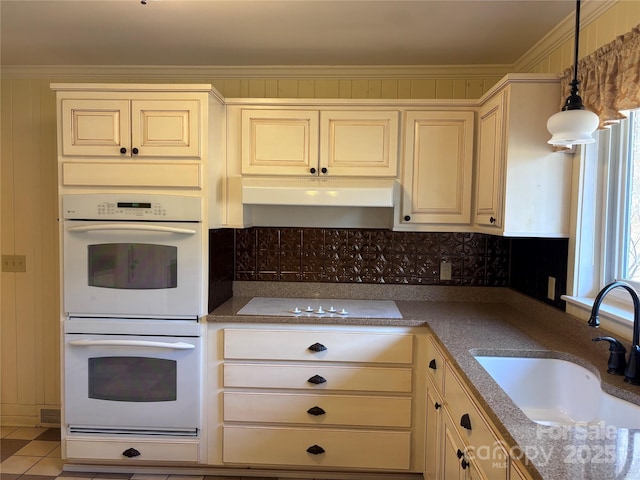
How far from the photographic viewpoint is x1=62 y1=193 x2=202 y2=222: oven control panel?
2.05 metres

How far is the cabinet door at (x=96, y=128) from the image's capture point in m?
2.08

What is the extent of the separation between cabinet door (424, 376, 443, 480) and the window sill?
72 cm

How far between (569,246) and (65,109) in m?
2.58

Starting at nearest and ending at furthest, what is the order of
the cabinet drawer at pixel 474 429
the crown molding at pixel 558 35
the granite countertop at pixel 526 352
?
the granite countertop at pixel 526 352, the cabinet drawer at pixel 474 429, the crown molding at pixel 558 35

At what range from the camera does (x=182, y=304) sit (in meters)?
2.09

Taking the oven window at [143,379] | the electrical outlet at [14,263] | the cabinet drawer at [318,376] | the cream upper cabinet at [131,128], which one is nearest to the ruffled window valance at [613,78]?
the cabinet drawer at [318,376]

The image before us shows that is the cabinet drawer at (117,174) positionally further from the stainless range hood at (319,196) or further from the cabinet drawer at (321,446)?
the cabinet drawer at (321,446)

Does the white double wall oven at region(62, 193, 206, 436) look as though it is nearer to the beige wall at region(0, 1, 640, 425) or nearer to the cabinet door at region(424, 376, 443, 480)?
the beige wall at region(0, 1, 640, 425)

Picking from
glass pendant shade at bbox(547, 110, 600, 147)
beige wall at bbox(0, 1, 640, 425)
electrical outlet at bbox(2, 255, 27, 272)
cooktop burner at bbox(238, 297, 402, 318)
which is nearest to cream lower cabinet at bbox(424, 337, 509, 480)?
cooktop burner at bbox(238, 297, 402, 318)

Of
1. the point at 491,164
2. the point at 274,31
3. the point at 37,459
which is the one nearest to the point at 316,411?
the point at 491,164

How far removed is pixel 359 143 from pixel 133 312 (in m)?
1.51

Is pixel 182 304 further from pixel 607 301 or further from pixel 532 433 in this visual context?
pixel 607 301

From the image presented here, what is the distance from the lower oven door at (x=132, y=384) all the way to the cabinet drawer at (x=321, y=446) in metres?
0.27

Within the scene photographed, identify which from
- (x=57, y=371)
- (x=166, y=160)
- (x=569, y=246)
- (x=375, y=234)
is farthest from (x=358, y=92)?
(x=57, y=371)
